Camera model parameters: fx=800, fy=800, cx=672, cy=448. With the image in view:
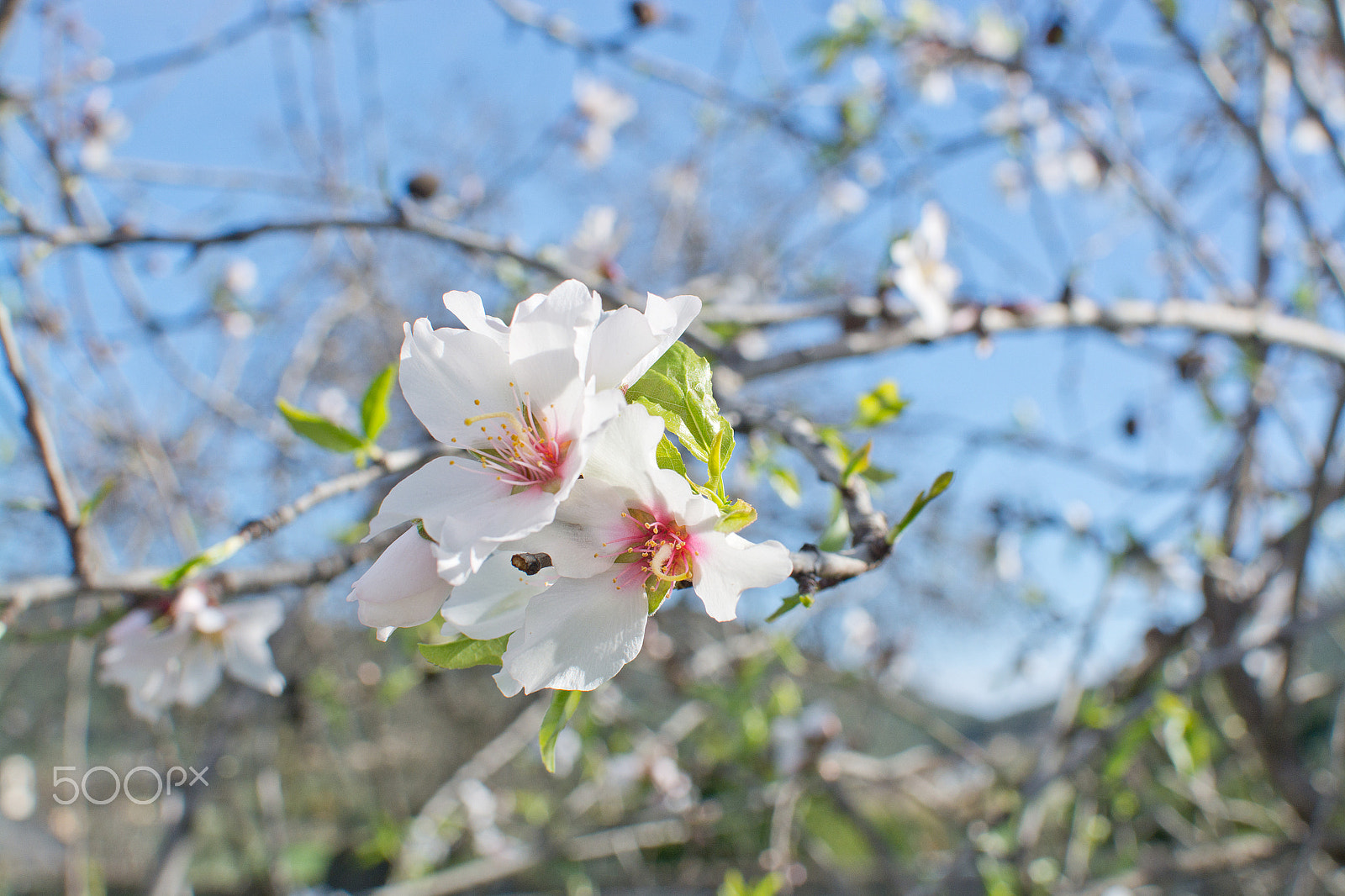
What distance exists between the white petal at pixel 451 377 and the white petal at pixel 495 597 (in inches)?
4.7

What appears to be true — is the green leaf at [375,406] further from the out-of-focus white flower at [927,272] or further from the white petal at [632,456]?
the out-of-focus white flower at [927,272]

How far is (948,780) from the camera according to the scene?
4.80m

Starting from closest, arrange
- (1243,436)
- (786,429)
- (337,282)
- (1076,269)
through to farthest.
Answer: (786,429), (1076,269), (1243,436), (337,282)

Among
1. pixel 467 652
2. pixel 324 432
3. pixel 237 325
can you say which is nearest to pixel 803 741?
pixel 324 432

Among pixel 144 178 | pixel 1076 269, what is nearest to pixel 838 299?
pixel 1076 269

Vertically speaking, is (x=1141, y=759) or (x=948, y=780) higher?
(x=1141, y=759)

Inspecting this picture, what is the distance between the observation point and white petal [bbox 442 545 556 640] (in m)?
0.58

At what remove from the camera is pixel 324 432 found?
95 centimetres

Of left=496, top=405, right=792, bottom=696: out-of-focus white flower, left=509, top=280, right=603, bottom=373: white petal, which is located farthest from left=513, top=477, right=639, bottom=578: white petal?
left=509, top=280, right=603, bottom=373: white petal

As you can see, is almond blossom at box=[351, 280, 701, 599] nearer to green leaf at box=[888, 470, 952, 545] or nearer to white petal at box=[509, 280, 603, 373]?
white petal at box=[509, 280, 603, 373]

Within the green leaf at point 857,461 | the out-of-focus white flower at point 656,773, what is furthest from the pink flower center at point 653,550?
the out-of-focus white flower at point 656,773

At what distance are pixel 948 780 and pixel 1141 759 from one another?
1.95 meters

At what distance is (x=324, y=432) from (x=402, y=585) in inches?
17.0

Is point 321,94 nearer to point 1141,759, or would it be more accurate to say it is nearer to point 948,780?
point 1141,759
